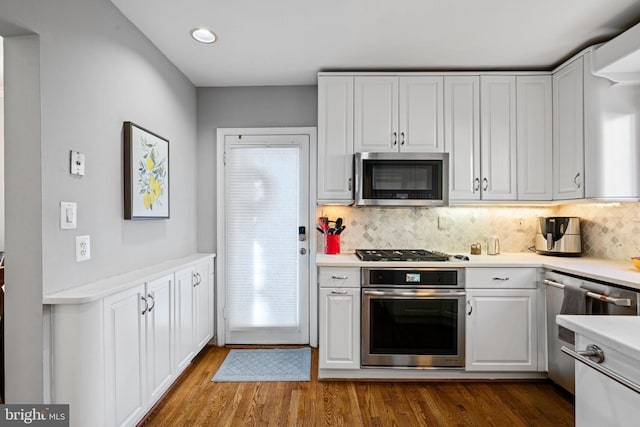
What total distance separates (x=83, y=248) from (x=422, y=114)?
2.55 m

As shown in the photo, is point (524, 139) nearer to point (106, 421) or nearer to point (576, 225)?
point (576, 225)

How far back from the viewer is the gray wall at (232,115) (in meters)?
3.42

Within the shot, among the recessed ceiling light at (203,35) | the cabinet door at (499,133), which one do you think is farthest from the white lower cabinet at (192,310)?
the cabinet door at (499,133)

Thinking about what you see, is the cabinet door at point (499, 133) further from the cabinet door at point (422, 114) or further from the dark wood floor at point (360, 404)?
the dark wood floor at point (360, 404)

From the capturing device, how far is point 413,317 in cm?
265

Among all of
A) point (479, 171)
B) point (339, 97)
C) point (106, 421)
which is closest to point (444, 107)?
point (479, 171)

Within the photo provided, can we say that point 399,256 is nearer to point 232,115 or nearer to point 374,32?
point 374,32

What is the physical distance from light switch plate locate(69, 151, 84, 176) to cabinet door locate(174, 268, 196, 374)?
97cm

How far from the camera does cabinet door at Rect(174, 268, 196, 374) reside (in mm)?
2508

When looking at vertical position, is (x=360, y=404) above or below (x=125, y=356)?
below

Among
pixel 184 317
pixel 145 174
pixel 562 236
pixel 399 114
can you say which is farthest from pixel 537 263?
pixel 145 174

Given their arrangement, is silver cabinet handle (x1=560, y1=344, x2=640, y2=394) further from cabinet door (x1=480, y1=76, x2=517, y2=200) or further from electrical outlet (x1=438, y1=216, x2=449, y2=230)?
electrical outlet (x1=438, y1=216, x2=449, y2=230)

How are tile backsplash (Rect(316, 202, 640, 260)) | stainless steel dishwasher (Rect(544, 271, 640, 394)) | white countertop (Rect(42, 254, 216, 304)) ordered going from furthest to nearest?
tile backsplash (Rect(316, 202, 640, 260)) < stainless steel dishwasher (Rect(544, 271, 640, 394)) < white countertop (Rect(42, 254, 216, 304))

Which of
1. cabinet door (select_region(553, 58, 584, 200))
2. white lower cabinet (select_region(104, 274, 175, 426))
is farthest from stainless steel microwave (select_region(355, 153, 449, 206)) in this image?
white lower cabinet (select_region(104, 274, 175, 426))
